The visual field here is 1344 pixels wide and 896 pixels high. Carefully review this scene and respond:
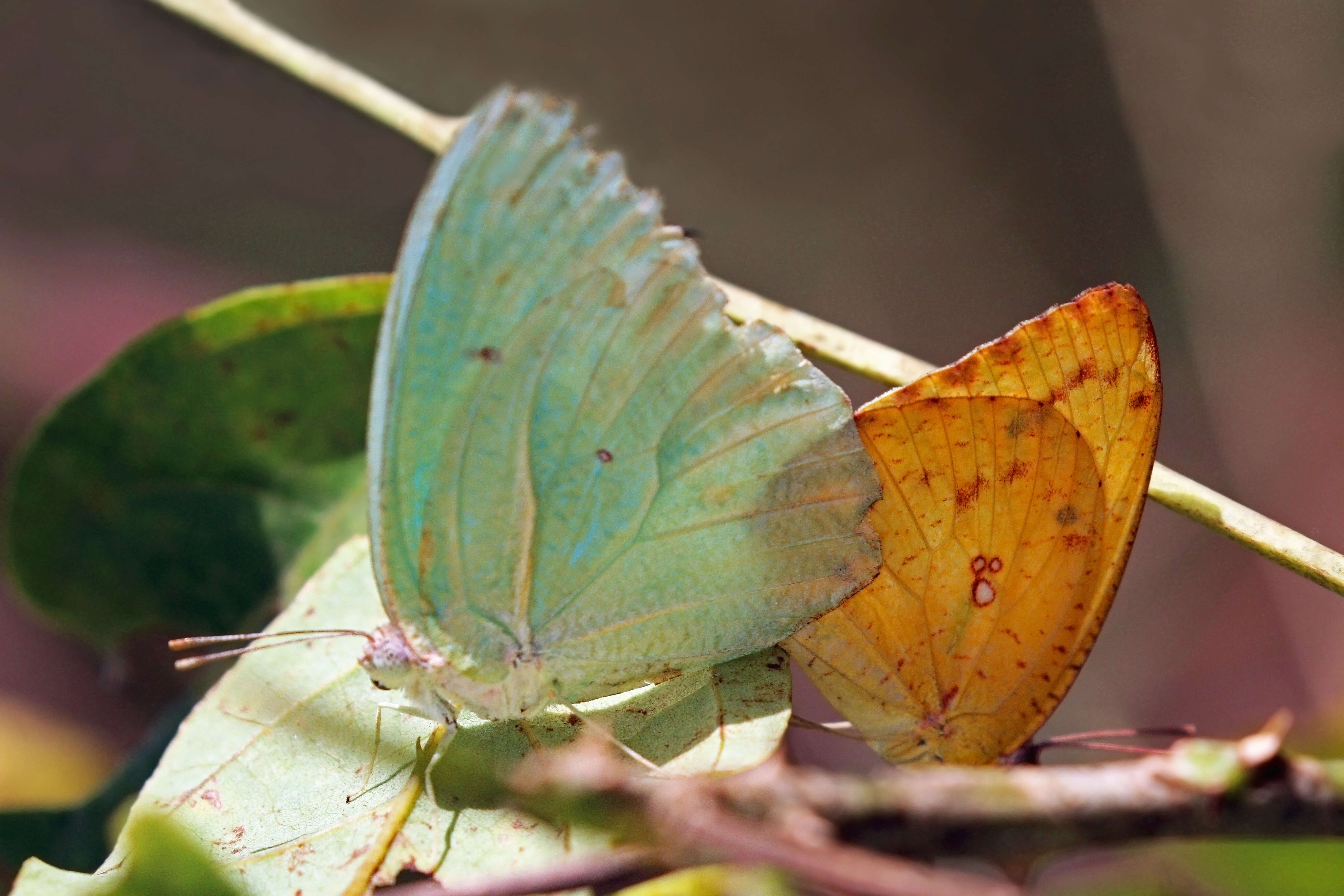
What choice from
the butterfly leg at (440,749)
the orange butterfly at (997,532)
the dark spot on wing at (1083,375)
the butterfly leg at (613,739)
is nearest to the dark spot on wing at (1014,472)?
the orange butterfly at (997,532)

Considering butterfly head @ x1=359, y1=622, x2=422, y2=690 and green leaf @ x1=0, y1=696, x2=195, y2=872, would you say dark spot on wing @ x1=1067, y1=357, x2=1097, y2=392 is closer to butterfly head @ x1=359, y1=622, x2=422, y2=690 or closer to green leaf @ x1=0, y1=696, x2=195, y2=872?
butterfly head @ x1=359, y1=622, x2=422, y2=690

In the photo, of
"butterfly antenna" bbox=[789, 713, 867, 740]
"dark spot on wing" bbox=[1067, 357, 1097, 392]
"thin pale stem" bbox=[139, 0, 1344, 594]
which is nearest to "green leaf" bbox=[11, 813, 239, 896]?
"butterfly antenna" bbox=[789, 713, 867, 740]

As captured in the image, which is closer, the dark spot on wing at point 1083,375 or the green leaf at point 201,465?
the dark spot on wing at point 1083,375

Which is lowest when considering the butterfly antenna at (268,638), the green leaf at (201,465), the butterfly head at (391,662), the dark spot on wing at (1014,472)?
the butterfly head at (391,662)

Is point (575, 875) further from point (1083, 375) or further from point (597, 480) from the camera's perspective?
point (1083, 375)

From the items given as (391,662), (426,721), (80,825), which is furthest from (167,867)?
(80,825)

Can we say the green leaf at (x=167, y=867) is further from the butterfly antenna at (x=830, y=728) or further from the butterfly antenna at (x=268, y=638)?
the butterfly antenna at (x=830, y=728)

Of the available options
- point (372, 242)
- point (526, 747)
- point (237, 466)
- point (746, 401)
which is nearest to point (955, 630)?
point (746, 401)
